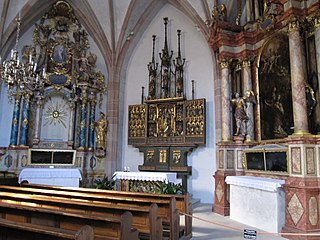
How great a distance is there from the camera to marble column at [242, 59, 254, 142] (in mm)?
9305

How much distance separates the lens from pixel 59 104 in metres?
13.3

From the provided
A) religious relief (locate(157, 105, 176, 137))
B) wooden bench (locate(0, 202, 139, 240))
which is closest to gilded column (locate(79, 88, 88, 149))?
religious relief (locate(157, 105, 176, 137))

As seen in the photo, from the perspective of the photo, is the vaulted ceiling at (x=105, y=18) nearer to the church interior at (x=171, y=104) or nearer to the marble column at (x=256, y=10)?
the church interior at (x=171, y=104)

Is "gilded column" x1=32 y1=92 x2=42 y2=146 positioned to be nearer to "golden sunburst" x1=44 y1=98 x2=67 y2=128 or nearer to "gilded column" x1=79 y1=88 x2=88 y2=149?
"golden sunburst" x1=44 y1=98 x2=67 y2=128

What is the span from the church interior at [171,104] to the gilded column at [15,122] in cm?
7

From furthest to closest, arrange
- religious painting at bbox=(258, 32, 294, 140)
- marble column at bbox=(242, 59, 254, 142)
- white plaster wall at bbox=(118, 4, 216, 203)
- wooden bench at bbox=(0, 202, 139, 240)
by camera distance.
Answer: white plaster wall at bbox=(118, 4, 216, 203)
marble column at bbox=(242, 59, 254, 142)
religious painting at bbox=(258, 32, 294, 140)
wooden bench at bbox=(0, 202, 139, 240)

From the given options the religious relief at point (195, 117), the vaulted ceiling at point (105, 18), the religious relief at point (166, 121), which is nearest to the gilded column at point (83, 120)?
the vaulted ceiling at point (105, 18)

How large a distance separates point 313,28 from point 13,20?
39.7 feet

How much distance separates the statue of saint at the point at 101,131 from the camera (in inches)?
512

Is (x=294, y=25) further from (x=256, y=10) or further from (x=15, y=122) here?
(x=15, y=122)

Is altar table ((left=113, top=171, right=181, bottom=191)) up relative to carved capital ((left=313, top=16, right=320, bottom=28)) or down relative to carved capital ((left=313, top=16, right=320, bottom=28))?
down

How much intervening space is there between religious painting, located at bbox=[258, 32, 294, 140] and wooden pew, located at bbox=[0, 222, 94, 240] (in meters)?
6.77

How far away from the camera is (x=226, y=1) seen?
11.0 metres

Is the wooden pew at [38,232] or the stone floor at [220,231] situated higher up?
the wooden pew at [38,232]
